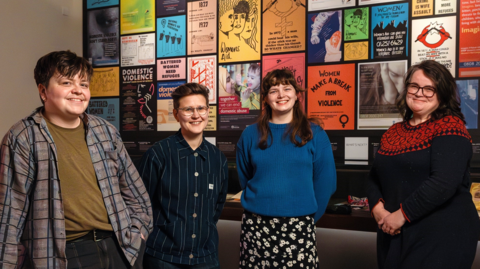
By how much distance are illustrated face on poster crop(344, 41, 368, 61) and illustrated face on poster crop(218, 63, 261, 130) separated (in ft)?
2.60

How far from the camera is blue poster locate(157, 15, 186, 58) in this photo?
149 inches

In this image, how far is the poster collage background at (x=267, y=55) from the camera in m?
2.93

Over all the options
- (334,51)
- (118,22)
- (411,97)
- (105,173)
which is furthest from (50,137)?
(118,22)

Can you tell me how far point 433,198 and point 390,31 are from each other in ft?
6.07

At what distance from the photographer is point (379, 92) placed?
10.2ft

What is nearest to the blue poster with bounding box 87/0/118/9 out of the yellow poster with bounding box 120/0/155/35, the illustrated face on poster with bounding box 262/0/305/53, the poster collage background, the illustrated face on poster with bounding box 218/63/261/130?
the poster collage background

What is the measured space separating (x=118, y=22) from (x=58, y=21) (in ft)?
1.97

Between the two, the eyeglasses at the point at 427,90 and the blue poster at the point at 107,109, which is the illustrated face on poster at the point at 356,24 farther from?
the blue poster at the point at 107,109

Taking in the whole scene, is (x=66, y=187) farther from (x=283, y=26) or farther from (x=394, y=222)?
(x=283, y=26)

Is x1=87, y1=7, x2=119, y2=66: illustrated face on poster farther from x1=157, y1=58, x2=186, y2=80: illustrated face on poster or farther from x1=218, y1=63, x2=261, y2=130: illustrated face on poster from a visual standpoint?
x1=218, y1=63, x2=261, y2=130: illustrated face on poster

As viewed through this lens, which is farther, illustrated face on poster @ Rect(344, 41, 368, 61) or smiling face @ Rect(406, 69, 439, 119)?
illustrated face on poster @ Rect(344, 41, 368, 61)

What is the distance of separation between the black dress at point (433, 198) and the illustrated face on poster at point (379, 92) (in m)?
1.35

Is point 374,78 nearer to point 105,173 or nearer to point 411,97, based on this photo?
point 411,97

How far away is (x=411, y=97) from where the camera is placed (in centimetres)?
177
